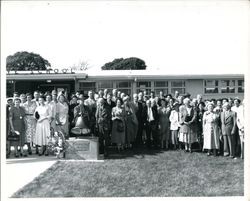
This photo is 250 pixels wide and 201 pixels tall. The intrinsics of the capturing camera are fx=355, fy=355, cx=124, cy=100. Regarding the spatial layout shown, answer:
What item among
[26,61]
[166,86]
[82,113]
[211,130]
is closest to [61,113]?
[82,113]

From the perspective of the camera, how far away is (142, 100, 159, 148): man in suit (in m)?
11.4

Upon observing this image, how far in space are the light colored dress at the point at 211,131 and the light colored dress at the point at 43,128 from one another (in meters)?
4.69

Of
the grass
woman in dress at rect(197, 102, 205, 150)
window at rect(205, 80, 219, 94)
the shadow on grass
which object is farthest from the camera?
window at rect(205, 80, 219, 94)

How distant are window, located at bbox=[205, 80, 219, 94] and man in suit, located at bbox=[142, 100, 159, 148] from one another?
360 inches

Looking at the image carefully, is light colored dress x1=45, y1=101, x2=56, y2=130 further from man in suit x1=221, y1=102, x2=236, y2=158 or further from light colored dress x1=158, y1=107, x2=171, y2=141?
man in suit x1=221, y1=102, x2=236, y2=158

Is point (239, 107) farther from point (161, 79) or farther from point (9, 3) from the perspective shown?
point (161, 79)

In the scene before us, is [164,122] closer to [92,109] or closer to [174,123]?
[174,123]

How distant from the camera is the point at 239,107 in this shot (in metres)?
10.0

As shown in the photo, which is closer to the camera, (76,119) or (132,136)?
(76,119)

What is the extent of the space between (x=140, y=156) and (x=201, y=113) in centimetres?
248

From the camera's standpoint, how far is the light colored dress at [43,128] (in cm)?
1024

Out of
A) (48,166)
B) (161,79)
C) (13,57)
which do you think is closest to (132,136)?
(48,166)

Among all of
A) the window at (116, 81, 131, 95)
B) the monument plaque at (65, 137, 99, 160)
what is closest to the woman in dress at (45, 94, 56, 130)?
the monument plaque at (65, 137, 99, 160)

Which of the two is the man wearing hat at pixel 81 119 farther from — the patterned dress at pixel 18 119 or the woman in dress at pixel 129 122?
the patterned dress at pixel 18 119
